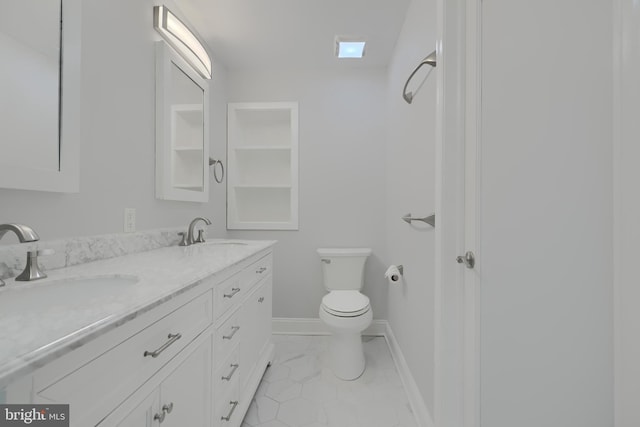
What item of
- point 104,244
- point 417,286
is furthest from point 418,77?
point 104,244

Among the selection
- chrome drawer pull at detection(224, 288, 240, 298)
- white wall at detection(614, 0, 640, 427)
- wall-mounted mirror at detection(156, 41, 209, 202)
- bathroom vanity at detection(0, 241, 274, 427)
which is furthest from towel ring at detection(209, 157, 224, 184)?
white wall at detection(614, 0, 640, 427)

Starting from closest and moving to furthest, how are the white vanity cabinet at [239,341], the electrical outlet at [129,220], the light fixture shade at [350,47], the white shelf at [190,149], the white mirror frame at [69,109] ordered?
the white mirror frame at [69,109] < the white vanity cabinet at [239,341] < the electrical outlet at [129,220] < the white shelf at [190,149] < the light fixture shade at [350,47]

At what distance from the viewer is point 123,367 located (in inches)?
21.1

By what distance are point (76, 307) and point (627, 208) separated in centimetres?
105

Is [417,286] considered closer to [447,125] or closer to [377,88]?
[447,125]

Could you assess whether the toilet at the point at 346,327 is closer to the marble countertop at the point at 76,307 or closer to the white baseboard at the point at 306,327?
the white baseboard at the point at 306,327

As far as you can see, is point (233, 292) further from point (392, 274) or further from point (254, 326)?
point (392, 274)

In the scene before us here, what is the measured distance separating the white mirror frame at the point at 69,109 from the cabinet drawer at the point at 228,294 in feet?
2.15

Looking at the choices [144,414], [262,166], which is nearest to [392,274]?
[144,414]

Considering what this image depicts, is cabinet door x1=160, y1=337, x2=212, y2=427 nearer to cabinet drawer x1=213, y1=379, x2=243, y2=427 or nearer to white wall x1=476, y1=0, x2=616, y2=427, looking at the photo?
cabinet drawer x1=213, y1=379, x2=243, y2=427

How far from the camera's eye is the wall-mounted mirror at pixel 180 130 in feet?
4.64

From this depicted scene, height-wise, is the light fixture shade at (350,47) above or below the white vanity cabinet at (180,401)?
above

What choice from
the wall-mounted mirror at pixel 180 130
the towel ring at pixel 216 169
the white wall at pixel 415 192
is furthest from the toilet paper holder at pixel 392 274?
the towel ring at pixel 216 169

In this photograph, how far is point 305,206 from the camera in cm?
231
